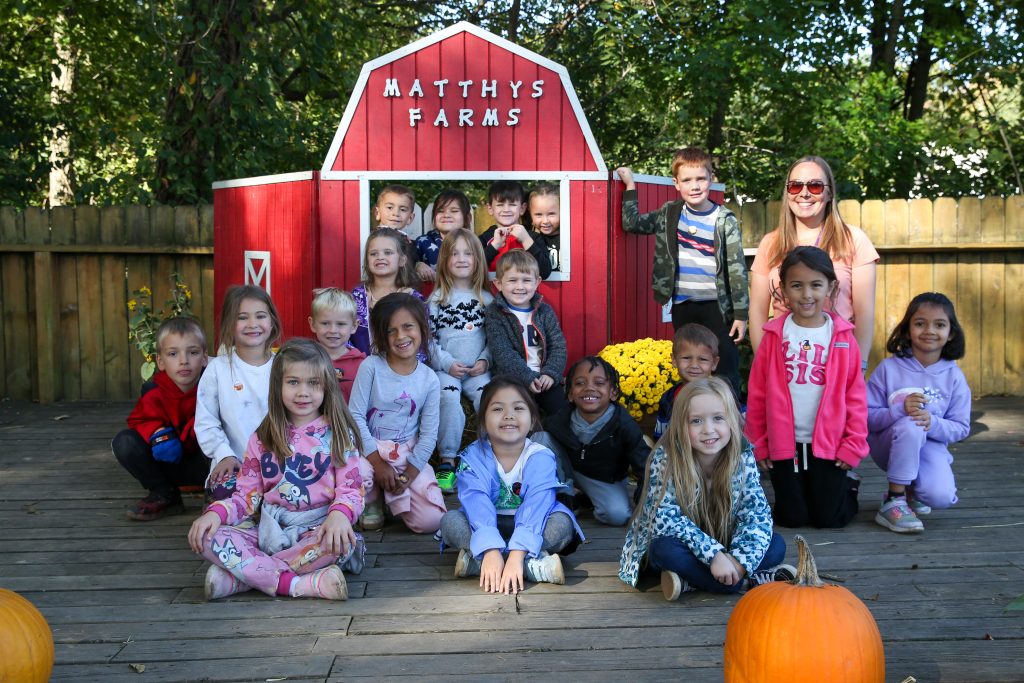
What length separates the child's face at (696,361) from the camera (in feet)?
17.3

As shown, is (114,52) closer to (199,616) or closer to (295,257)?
(295,257)

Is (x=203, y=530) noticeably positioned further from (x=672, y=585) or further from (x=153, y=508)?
(x=672, y=585)

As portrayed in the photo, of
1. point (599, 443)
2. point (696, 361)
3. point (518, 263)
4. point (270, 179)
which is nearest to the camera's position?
point (599, 443)

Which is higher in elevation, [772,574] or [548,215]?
[548,215]

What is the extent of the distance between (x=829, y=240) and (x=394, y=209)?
8.29 feet

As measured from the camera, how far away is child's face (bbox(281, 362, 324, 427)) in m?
4.12

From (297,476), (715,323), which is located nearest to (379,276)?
(715,323)

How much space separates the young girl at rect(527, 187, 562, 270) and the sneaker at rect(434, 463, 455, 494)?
160cm

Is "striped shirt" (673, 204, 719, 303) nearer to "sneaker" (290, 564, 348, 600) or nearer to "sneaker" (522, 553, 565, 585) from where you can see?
"sneaker" (522, 553, 565, 585)

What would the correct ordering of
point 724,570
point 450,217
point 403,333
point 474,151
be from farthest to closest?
point 474,151 < point 450,217 < point 403,333 < point 724,570

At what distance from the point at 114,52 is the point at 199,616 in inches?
451

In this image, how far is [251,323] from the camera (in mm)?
4953

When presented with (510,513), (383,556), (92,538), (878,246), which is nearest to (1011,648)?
(510,513)

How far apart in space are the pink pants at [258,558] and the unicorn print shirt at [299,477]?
0.14 metres
